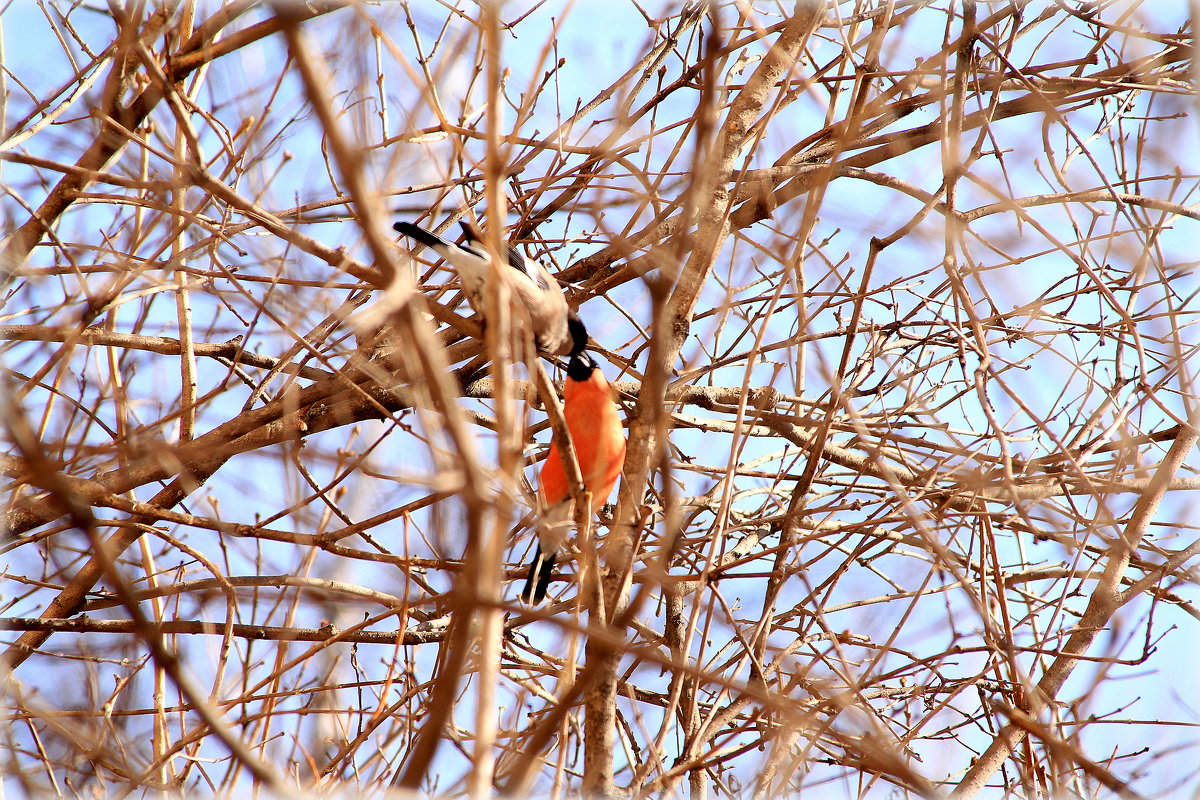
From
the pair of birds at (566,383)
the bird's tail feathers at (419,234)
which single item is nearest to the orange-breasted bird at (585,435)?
the pair of birds at (566,383)

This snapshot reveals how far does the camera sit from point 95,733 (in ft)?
7.42

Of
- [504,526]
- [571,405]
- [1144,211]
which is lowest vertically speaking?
[504,526]

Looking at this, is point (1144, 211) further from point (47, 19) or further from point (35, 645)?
point (35, 645)

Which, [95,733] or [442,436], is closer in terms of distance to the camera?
[442,436]

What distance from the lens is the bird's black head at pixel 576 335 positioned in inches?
113

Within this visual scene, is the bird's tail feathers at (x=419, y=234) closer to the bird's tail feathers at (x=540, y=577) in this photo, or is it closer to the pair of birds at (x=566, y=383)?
the pair of birds at (x=566, y=383)

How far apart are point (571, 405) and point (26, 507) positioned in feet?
4.85

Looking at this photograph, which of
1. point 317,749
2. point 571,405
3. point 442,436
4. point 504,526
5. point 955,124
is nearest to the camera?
point 504,526

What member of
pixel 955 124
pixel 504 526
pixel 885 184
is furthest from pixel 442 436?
pixel 885 184

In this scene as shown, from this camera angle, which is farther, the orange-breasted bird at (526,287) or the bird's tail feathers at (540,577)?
the bird's tail feathers at (540,577)

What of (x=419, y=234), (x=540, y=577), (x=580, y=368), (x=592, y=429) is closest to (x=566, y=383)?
(x=580, y=368)

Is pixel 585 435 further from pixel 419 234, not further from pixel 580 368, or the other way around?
pixel 419 234

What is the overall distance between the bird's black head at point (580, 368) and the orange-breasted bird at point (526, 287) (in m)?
0.05

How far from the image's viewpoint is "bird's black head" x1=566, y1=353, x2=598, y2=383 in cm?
285
